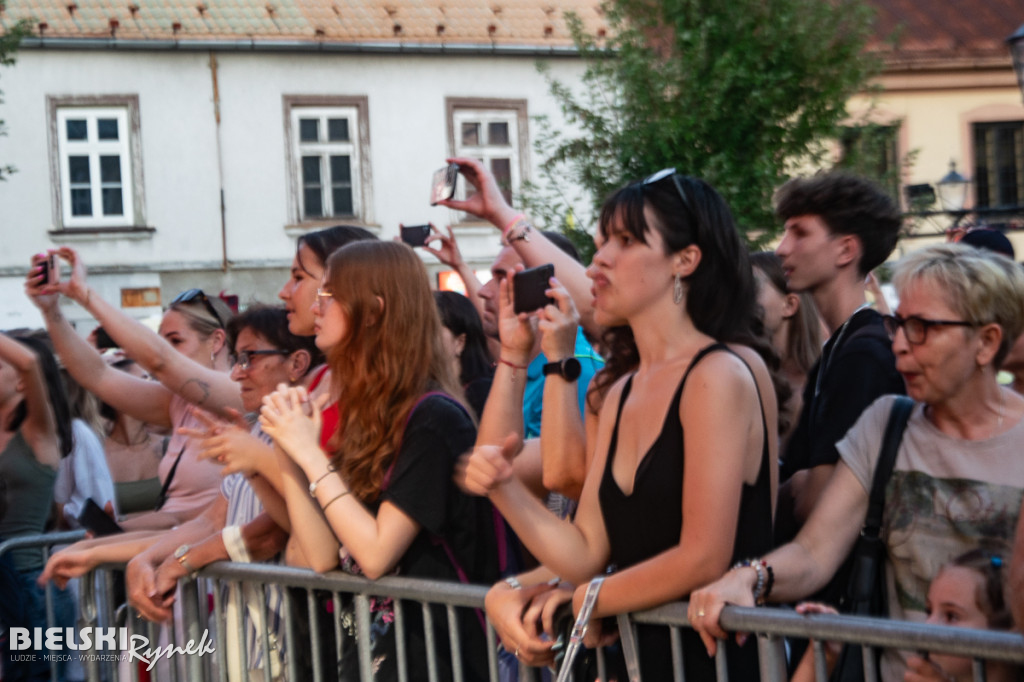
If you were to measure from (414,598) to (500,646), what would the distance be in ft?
0.92

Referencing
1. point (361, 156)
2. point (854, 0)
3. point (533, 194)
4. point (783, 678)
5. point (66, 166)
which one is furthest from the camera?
point (361, 156)

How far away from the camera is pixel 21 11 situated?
61.5 feet

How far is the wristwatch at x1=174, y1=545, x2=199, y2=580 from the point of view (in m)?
3.63

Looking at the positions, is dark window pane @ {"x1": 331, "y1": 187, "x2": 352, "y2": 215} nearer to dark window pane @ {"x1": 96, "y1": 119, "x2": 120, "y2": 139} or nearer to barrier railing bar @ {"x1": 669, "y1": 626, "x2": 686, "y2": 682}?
dark window pane @ {"x1": 96, "y1": 119, "x2": 120, "y2": 139}

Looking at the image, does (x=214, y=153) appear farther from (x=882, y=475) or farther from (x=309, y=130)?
(x=882, y=475)

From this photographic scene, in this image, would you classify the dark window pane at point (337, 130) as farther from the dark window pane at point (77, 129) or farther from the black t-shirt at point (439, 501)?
the black t-shirt at point (439, 501)

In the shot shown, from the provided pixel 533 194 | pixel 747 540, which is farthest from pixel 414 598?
pixel 533 194

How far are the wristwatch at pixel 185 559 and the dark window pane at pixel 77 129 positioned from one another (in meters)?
17.1

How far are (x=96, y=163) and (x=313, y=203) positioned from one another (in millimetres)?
3711

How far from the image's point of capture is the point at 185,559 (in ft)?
11.9

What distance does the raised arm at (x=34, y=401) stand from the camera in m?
4.85

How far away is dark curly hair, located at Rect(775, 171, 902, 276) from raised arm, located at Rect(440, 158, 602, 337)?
2.35 ft

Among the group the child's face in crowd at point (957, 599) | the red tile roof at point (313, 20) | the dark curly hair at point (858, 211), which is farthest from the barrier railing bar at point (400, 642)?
the red tile roof at point (313, 20)

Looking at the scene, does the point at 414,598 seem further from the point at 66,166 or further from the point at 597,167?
the point at 66,166
